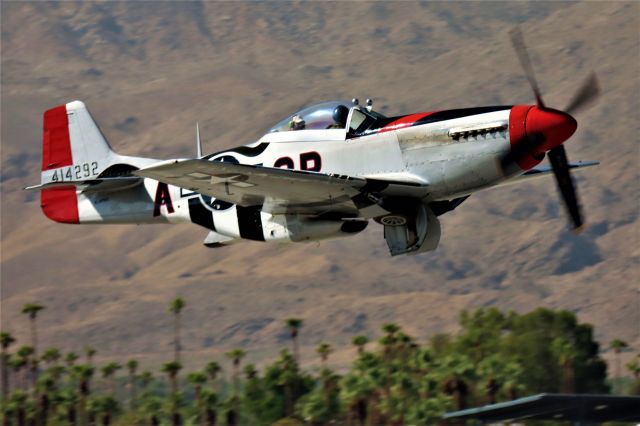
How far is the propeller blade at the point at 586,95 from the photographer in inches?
853

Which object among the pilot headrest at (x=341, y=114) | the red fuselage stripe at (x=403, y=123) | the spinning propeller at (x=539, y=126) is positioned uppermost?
the pilot headrest at (x=341, y=114)

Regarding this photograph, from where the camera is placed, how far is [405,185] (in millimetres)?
21391

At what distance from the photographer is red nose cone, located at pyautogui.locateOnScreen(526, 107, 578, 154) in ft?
67.7

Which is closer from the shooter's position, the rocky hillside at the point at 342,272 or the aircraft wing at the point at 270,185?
the aircraft wing at the point at 270,185

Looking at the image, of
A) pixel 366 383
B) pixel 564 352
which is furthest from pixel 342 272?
pixel 366 383

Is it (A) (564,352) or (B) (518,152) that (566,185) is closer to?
(B) (518,152)

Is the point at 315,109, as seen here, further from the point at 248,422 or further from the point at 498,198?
the point at 498,198

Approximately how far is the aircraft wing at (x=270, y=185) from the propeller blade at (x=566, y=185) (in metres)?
3.18

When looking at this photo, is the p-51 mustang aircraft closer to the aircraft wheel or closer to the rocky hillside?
the aircraft wheel

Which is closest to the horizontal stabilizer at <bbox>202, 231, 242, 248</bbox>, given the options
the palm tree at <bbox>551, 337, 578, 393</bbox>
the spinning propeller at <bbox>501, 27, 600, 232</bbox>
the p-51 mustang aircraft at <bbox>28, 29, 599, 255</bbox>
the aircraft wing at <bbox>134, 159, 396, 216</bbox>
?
the p-51 mustang aircraft at <bbox>28, 29, 599, 255</bbox>

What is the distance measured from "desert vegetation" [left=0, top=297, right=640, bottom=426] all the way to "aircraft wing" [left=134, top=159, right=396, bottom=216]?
26.7 metres

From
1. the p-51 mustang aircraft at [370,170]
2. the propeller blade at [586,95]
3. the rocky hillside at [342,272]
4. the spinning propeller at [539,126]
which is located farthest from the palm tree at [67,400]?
the rocky hillside at [342,272]

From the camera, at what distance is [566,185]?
22.3 m

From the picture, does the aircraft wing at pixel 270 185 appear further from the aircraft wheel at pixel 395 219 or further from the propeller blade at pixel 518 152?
the propeller blade at pixel 518 152
